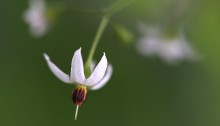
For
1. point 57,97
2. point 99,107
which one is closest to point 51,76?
point 57,97

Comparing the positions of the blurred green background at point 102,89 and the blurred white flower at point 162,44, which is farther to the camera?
the blurred green background at point 102,89

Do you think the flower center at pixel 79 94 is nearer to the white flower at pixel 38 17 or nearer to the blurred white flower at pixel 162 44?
the white flower at pixel 38 17

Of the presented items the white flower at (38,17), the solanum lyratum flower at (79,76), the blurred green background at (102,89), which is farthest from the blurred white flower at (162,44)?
the solanum lyratum flower at (79,76)

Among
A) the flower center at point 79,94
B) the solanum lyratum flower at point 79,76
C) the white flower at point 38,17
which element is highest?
the white flower at point 38,17

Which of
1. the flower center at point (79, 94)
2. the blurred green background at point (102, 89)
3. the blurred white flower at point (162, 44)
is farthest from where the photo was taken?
the blurred green background at point (102, 89)

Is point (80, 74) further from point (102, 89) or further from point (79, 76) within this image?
point (102, 89)

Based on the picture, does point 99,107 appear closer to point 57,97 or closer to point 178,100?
point 57,97

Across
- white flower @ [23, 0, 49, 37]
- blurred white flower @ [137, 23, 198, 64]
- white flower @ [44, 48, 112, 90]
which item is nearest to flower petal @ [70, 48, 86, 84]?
white flower @ [44, 48, 112, 90]
